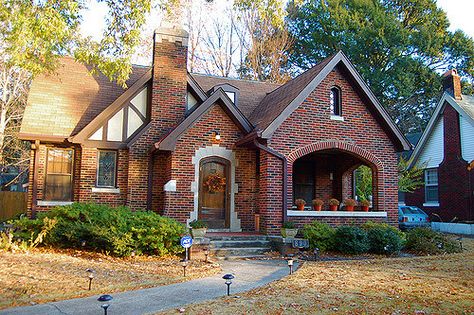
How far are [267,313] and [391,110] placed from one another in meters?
32.9

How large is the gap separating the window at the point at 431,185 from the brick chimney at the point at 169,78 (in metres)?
16.5

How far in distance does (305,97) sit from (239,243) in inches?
200

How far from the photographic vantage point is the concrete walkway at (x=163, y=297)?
20.5 ft

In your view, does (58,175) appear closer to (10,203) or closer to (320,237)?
(320,237)

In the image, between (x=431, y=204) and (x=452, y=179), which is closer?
(x=452, y=179)

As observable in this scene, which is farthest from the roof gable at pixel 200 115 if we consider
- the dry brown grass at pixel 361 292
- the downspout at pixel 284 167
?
the dry brown grass at pixel 361 292

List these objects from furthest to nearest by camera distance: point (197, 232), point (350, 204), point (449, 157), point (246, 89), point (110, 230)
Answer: point (449, 157) < point (246, 89) < point (350, 204) < point (197, 232) < point (110, 230)

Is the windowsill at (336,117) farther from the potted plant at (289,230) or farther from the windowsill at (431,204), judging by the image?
the windowsill at (431,204)

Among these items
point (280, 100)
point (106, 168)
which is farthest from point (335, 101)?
point (106, 168)

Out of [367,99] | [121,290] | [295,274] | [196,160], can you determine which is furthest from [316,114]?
[121,290]

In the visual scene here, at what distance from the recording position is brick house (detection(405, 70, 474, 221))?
22.0 meters

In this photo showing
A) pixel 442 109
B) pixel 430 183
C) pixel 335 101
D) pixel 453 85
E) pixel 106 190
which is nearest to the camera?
pixel 106 190

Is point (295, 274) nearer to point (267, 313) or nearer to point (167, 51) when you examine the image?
point (267, 313)

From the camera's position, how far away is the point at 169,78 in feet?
49.1
